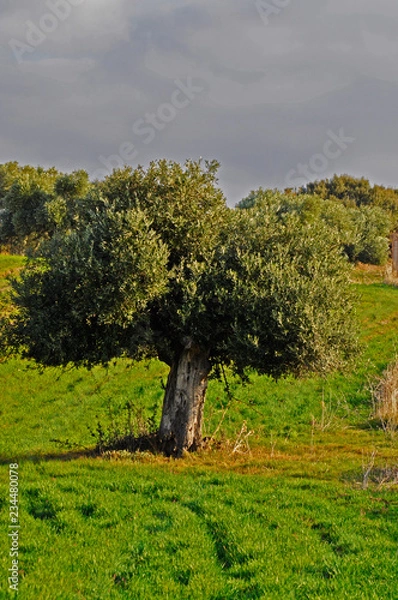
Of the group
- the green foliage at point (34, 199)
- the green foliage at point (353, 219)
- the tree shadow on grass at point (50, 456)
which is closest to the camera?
the tree shadow on grass at point (50, 456)

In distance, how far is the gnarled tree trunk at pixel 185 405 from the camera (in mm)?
18328

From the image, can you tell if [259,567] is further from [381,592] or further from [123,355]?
[123,355]

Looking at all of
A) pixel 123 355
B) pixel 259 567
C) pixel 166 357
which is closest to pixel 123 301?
pixel 123 355

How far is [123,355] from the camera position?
17.4 meters

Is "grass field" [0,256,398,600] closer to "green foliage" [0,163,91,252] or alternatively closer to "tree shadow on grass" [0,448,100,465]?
"tree shadow on grass" [0,448,100,465]

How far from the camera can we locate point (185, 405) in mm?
18375

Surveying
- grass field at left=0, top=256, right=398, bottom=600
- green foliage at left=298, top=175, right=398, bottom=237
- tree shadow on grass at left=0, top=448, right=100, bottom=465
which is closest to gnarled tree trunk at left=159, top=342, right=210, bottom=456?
grass field at left=0, top=256, right=398, bottom=600

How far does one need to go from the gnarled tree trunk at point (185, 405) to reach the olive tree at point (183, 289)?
36mm

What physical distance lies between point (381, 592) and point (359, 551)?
5.32ft

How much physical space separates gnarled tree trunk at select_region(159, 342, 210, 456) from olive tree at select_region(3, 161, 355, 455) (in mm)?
36

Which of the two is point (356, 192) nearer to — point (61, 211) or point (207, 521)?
point (61, 211)

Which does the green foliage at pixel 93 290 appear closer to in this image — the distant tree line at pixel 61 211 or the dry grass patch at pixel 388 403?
the dry grass patch at pixel 388 403

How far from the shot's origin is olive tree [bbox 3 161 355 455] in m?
15.7

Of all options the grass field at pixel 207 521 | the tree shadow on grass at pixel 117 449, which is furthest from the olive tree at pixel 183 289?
the grass field at pixel 207 521
